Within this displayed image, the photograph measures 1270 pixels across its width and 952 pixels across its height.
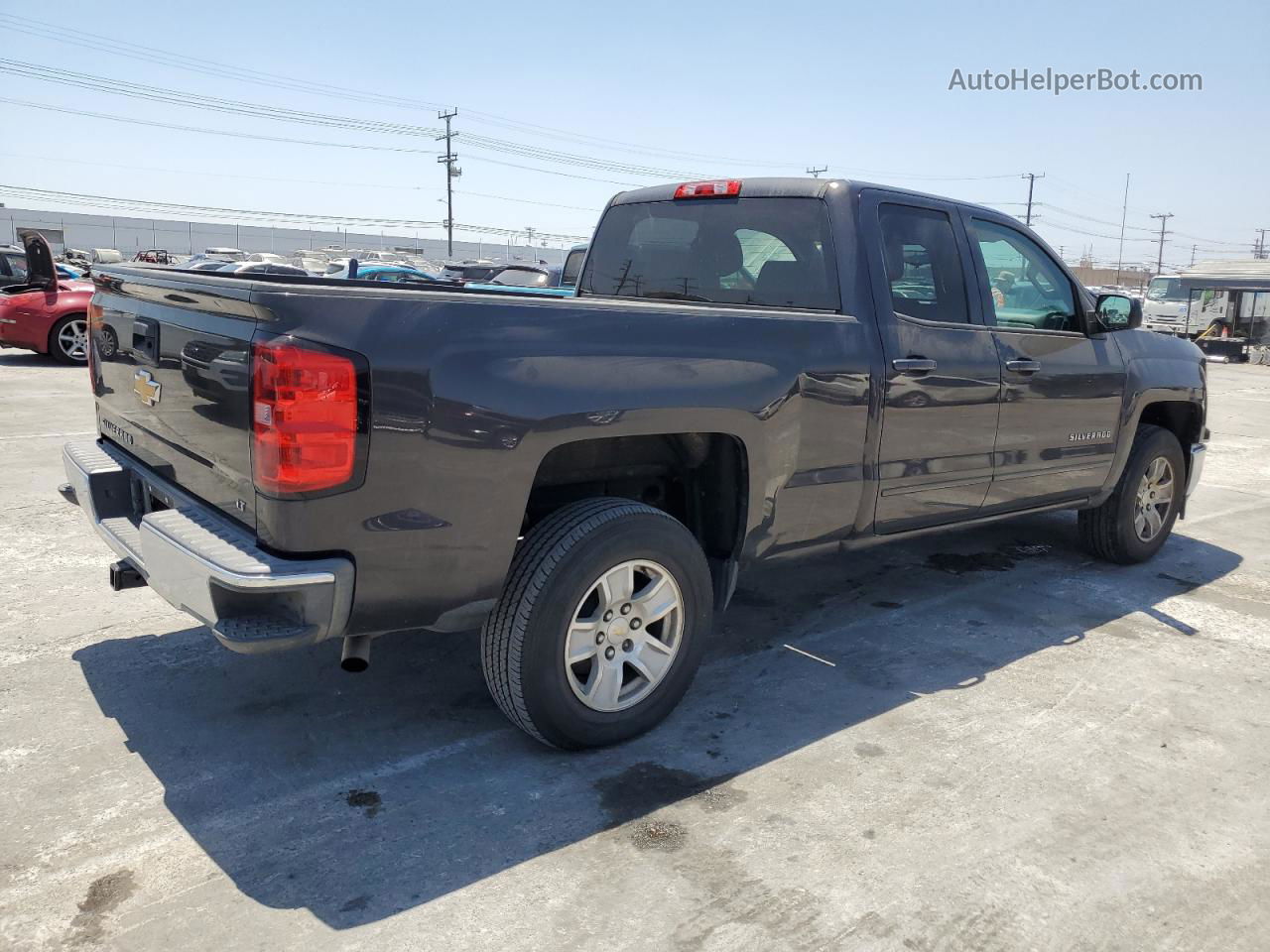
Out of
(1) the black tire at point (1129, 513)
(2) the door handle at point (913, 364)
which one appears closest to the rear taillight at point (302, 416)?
(2) the door handle at point (913, 364)

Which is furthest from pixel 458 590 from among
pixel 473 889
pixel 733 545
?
pixel 733 545

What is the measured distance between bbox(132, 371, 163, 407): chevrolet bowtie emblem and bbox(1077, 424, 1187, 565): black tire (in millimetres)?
4819

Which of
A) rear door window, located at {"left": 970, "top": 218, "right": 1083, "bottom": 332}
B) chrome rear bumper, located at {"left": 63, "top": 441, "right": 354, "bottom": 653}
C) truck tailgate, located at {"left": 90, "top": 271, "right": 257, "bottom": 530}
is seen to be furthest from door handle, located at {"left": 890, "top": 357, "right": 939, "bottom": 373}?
truck tailgate, located at {"left": 90, "top": 271, "right": 257, "bottom": 530}

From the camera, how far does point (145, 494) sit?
3459mm

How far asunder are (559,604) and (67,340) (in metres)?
13.6

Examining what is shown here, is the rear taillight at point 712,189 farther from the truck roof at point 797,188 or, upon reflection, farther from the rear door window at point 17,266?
the rear door window at point 17,266

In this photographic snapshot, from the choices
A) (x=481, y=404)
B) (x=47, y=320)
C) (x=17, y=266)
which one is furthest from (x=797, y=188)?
(x=17, y=266)

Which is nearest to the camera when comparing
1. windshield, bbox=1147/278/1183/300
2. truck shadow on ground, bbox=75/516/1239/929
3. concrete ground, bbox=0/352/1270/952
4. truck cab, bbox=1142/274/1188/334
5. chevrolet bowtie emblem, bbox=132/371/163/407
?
concrete ground, bbox=0/352/1270/952

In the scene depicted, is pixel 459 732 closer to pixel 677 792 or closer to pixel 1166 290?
pixel 677 792

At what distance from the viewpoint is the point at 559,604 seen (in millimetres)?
3018

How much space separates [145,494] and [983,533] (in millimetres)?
5012

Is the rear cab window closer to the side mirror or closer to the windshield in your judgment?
the side mirror

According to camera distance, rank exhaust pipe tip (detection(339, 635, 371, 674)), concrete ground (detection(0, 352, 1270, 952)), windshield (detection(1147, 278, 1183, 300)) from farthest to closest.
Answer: windshield (detection(1147, 278, 1183, 300)) → exhaust pipe tip (detection(339, 635, 371, 674)) → concrete ground (detection(0, 352, 1270, 952))

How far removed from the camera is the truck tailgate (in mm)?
2678
